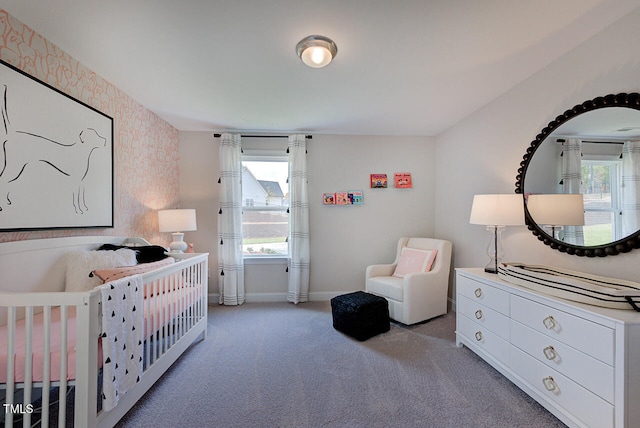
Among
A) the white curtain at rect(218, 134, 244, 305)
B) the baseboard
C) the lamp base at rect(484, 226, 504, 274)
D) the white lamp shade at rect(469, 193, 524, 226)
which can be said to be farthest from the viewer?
the baseboard

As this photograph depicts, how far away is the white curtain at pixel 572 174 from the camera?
1658 millimetres

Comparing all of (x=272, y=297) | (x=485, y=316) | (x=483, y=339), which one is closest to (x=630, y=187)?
(x=485, y=316)

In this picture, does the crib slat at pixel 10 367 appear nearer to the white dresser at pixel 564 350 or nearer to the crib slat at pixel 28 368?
the crib slat at pixel 28 368

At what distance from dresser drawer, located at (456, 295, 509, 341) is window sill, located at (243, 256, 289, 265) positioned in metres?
2.09

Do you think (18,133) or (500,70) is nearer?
(18,133)

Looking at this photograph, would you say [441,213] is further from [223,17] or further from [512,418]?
[223,17]

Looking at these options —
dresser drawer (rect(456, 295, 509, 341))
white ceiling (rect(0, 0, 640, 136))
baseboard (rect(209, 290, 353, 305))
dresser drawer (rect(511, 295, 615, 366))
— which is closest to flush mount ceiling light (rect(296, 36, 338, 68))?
white ceiling (rect(0, 0, 640, 136))

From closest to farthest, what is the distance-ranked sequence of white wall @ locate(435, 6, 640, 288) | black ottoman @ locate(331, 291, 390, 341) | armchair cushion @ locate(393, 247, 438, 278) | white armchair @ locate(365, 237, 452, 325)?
white wall @ locate(435, 6, 640, 288) < black ottoman @ locate(331, 291, 390, 341) < white armchair @ locate(365, 237, 452, 325) < armchair cushion @ locate(393, 247, 438, 278)

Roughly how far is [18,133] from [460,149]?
3.70m

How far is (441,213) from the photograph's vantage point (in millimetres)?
3293

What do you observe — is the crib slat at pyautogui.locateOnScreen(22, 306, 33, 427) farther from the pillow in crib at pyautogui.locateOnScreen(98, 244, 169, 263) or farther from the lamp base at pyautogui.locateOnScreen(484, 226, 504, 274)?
the lamp base at pyautogui.locateOnScreen(484, 226, 504, 274)

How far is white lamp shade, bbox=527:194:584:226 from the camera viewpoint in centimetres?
167

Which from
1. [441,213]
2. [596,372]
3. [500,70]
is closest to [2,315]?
[596,372]

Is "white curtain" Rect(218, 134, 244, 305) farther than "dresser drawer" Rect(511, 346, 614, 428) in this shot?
Yes
